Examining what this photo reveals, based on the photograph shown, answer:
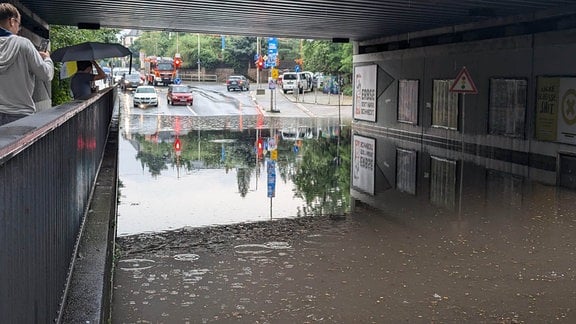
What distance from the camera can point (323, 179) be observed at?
16078mm

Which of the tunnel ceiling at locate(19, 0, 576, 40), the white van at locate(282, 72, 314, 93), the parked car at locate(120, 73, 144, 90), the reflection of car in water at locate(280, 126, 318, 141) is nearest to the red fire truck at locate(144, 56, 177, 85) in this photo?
the parked car at locate(120, 73, 144, 90)

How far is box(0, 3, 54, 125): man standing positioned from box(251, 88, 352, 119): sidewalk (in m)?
39.2

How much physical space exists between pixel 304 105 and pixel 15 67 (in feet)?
170

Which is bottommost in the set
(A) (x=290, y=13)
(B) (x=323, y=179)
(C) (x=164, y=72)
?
(B) (x=323, y=179)

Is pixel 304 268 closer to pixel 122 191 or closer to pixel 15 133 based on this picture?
pixel 15 133

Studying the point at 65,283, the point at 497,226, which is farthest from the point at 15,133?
the point at 497,226

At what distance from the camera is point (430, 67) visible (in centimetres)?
2622

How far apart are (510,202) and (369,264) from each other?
568 cm

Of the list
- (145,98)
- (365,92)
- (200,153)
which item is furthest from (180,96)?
(200,153)

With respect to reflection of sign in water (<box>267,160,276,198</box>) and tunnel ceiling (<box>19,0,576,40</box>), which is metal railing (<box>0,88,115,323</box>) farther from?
tunnel ceiling (<box>19,0,576,40</box>)

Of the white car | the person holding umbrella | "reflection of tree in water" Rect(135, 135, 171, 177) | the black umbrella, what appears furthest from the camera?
the white car

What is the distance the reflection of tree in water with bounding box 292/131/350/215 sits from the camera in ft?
40.8

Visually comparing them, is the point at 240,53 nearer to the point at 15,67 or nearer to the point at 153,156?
the point at 153,156

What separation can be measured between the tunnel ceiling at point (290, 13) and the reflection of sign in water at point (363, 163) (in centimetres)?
430
